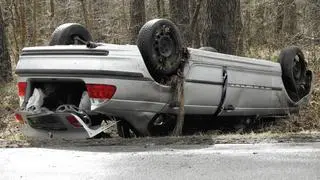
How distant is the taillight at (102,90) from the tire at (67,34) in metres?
1.46

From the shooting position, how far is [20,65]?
7555 millimetres

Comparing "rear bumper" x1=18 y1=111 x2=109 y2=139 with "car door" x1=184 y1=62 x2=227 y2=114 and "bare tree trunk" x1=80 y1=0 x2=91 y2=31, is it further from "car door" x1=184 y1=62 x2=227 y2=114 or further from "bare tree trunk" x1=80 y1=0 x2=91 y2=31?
"bare tree trunk" x1=80 y1=0 x2=91 y2=31

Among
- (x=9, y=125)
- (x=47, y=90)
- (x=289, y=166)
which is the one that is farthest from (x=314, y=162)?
(x=9, y=125)

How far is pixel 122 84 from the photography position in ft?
22.9

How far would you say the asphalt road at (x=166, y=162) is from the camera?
5.17 m

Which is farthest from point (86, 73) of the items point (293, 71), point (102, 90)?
point (293, 71)

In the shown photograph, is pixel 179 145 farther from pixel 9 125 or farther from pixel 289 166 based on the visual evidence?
pixel 9 125

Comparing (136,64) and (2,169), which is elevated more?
(136,64)

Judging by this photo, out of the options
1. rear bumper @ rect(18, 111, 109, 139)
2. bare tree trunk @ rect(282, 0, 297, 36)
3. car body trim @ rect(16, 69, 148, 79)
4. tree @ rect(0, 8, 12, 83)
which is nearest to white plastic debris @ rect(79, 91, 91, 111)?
rear bumper @ rect(18, 111, 109, 139)

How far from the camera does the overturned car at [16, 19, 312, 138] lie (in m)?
6.99

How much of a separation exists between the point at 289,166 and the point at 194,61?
272 cm

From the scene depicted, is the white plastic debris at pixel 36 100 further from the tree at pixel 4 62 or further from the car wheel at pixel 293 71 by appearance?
the tree at pixel 4 62

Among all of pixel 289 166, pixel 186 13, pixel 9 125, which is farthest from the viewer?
pixel 186 13

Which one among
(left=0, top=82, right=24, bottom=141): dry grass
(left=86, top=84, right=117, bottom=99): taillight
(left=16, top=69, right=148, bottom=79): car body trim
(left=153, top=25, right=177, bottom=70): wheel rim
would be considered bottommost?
(left=0, top=82, right=24, bottom=141): dry grass
